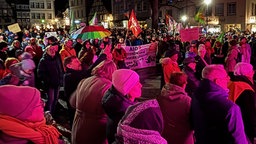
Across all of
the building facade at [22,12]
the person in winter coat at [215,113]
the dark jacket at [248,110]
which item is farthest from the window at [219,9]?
the building facade at [22,12]

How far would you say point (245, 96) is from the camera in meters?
4.82

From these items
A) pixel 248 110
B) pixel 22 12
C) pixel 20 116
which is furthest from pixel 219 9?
pixel 22 12

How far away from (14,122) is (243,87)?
136 inches

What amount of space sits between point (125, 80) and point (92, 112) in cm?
91

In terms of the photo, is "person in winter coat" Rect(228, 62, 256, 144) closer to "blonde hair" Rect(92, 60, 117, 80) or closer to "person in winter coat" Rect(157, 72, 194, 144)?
"person in winter coat" Rect(157, 72, 194, 144)

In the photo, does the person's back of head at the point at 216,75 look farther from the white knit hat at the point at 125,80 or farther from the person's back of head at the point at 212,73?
the white knit hat at the point at 125,80

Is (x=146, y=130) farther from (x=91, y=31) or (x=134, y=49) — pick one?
(x=134, y=49)

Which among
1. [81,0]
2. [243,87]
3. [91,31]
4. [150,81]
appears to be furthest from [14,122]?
[81,0]

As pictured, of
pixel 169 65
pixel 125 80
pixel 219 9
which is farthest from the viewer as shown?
pixel 219 9

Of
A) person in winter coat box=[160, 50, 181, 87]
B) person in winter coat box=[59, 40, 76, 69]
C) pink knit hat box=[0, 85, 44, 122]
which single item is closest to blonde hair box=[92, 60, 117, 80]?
pink knit hat box=[0, 85, 44, 122]

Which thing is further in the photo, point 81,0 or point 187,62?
point 81,0

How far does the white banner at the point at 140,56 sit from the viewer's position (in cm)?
1658

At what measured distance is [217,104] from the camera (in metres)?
3.84

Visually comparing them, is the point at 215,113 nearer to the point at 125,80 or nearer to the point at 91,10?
the point at 125,80
